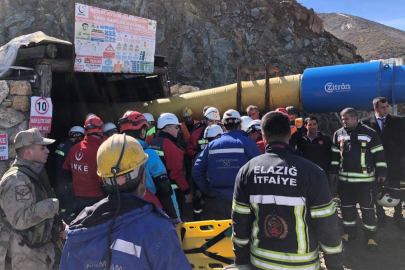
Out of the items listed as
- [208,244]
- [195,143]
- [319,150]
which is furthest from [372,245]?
[195,143]

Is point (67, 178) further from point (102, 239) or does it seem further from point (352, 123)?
point (352, 123)

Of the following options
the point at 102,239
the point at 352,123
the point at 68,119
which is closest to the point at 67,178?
the point at 102,239

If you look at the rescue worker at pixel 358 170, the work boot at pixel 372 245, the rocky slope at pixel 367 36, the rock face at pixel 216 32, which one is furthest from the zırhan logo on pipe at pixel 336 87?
the rocky slope at pixel 367 36

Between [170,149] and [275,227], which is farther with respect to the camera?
[170,149]

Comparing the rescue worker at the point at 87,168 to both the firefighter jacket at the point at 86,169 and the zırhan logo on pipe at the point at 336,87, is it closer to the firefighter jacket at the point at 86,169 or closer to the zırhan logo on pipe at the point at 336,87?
the firefighter jacket at the point at 86,169

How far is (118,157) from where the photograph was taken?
158 cm

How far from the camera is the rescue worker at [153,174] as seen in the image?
3080 millimetres

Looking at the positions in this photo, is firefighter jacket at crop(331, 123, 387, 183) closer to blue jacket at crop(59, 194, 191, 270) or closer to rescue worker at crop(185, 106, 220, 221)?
rescue worker at crop(185, 106, 220, 221)

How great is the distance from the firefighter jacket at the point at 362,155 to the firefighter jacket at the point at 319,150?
51 cm

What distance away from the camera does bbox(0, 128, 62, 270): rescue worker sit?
258 cm

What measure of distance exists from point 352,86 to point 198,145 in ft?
9.32

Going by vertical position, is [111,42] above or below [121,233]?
above

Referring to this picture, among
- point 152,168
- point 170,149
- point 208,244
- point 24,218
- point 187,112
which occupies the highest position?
point 187,112

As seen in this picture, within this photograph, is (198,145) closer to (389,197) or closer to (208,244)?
(208,244)
